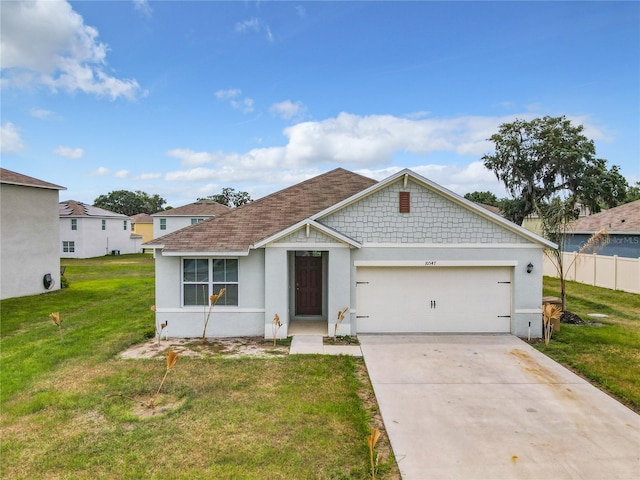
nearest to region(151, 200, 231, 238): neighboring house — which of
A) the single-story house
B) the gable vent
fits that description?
the single-story house

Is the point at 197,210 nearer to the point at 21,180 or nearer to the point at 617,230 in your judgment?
the point at 21,180

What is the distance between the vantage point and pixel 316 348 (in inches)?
373

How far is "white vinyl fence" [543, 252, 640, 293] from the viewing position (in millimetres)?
16617

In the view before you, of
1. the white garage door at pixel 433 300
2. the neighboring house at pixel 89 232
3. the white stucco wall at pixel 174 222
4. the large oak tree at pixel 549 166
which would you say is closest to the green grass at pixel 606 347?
the white garage door at pixel 433 300

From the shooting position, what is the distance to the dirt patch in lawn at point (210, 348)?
29.7 feet

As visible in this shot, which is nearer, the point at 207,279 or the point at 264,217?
the point at 207,279

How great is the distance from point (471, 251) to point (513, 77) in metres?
11.0

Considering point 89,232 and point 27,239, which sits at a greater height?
point 89,232

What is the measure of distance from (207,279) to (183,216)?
3160 cm

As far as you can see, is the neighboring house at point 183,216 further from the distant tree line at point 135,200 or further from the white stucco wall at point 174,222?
the distant tree line at point 135,200

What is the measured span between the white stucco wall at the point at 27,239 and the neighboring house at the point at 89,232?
20.1 m

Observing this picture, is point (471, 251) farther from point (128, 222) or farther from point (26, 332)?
point (128, 222)

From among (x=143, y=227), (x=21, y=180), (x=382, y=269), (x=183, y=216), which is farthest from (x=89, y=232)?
(x=382, y=269)

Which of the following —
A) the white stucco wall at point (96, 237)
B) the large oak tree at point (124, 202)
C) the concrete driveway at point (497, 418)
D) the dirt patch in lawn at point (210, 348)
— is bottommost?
the concrete driveway at point (497, 418)
